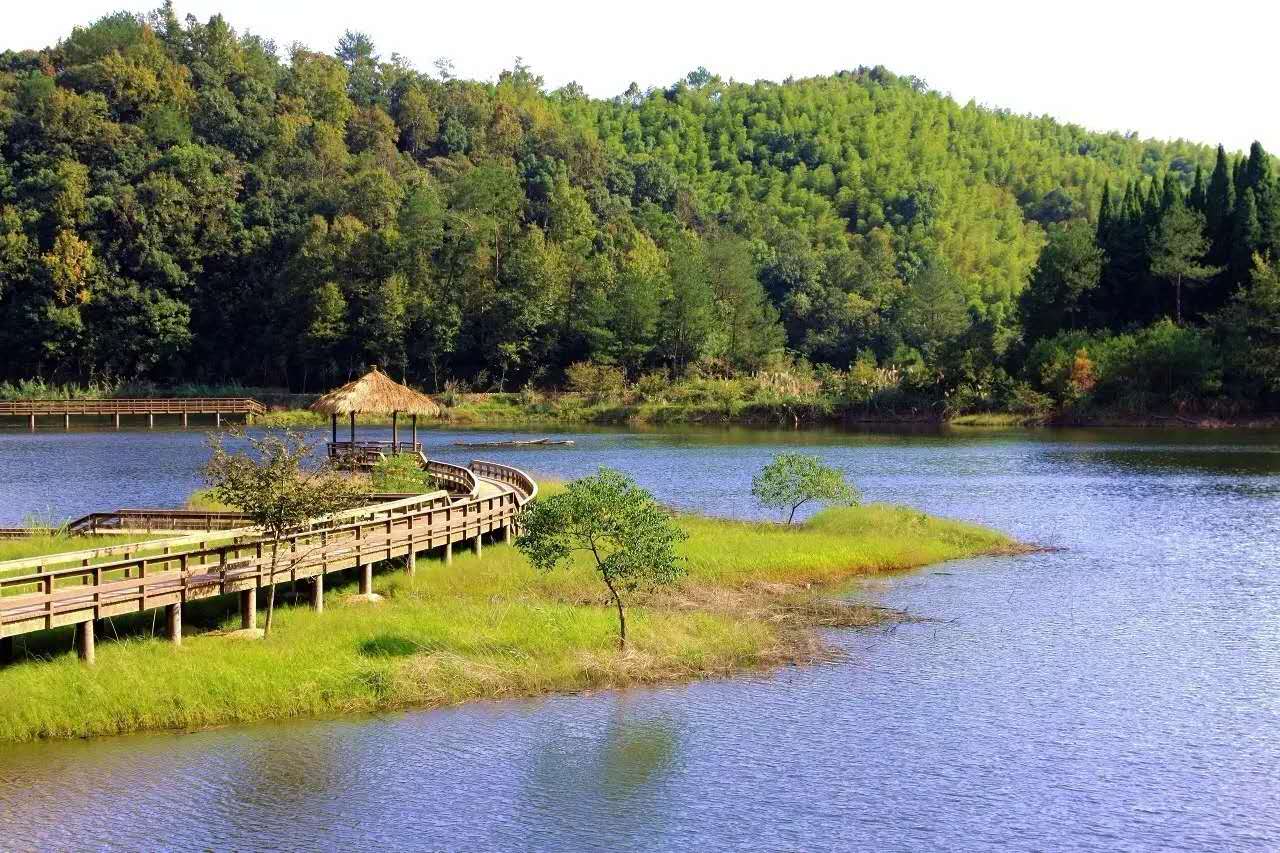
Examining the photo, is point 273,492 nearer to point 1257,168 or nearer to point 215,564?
point 215,564

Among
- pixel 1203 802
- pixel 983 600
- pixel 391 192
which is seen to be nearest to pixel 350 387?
pixel 983 600

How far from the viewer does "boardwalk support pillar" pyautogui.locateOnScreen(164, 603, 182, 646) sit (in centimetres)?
2634

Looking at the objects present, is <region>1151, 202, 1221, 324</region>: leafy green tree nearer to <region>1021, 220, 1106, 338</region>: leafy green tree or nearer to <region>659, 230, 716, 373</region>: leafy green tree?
<region>1021, 220, 1106, 338</region>: leafy green tree

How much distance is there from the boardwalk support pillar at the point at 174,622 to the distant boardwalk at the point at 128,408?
8212 cm

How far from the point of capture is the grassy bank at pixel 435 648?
2419 centimetres

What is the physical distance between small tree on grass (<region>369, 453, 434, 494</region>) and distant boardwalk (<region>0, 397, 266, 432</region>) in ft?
188

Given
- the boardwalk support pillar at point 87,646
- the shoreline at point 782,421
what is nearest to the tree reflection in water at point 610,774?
the boardwalk support pillar at point 87,646

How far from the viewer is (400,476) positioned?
50500 millimetres

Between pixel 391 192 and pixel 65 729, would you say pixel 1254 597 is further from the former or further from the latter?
pixel 391 192

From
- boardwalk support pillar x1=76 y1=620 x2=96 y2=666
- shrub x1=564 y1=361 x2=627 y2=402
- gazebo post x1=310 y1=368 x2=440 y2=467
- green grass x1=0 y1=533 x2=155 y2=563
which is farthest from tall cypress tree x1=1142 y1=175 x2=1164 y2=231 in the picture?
boardwalk support pillar x1=76 y1=620 x2=96 y2=666

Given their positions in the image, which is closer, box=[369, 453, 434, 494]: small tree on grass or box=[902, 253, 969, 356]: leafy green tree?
box=[369, 453, 434, 494]: small tree on grass

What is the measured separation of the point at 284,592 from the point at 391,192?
10696 cm

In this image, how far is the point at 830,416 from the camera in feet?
371

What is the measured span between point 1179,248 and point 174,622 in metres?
91.5
